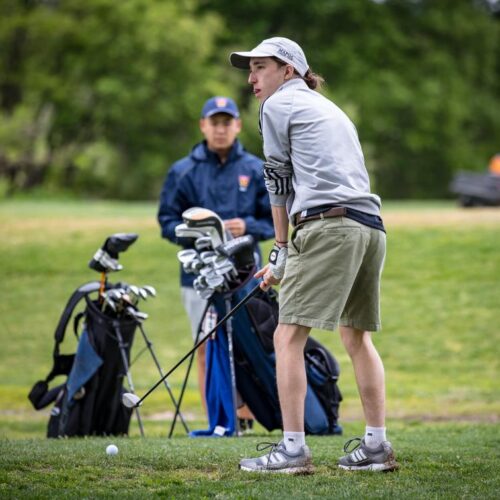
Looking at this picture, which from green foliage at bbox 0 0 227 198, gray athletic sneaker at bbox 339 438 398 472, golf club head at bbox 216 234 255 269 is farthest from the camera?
green foliage at bbox 0 0 227 198

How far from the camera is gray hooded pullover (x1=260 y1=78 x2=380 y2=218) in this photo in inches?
196

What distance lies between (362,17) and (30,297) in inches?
1303

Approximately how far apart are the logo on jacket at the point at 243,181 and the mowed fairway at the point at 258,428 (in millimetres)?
1756

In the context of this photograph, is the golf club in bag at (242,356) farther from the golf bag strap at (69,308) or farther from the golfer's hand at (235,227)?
the golf bag strap at (69,308)

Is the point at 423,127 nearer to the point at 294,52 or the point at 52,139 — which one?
the point at 52,139

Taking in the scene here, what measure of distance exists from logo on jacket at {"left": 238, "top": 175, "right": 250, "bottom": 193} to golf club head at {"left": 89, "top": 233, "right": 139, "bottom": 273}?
92cm

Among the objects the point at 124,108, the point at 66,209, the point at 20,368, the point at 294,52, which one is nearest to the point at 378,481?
the point at 294,52

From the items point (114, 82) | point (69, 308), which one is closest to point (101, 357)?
point (69, 308)

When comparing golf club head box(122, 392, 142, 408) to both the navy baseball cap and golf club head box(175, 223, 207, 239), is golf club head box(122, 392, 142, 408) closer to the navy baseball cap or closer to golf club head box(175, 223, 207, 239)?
golf club head box(175, 223, 207, 239)

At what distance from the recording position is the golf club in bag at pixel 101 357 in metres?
7.41

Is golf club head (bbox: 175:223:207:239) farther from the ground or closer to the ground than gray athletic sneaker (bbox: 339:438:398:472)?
farther from the ground

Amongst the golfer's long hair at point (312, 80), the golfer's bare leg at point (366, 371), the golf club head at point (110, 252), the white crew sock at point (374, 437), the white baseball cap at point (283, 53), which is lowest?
the white crew sock at point (374, 437)

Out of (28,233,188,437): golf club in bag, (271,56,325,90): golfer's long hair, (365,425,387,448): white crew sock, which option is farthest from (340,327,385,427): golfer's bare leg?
(28,233,188,437): golf club in bag

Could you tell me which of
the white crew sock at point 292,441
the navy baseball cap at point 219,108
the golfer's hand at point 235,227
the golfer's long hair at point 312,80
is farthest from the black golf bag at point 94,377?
the golfer's long hair at point 312,80
